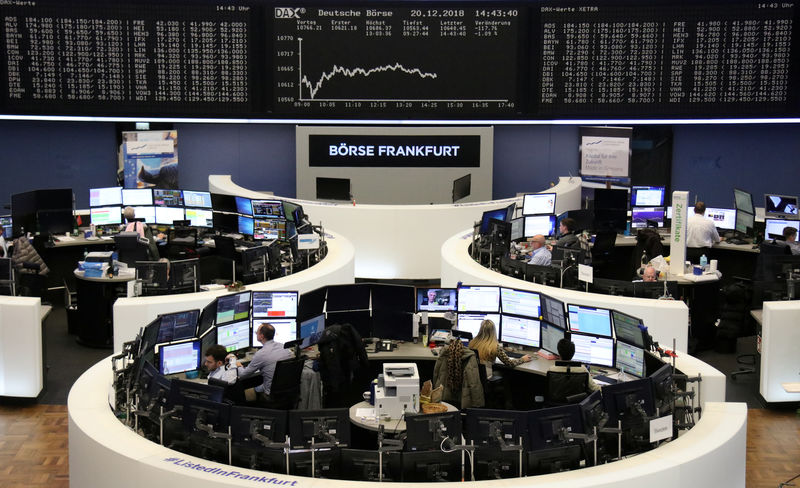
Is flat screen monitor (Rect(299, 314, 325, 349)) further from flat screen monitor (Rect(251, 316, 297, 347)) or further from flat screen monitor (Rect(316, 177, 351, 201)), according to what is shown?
flat screen monitor (Rect(316, 177, 351, 201))

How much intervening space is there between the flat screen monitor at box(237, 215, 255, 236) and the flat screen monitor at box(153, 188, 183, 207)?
925 millimetres

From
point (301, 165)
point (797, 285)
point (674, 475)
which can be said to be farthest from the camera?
point (301, 165)

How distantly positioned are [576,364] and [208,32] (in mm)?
7820

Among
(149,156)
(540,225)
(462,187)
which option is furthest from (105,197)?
(540,225)

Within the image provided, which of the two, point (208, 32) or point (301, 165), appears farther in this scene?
point (301, 165)

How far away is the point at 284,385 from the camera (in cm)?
807

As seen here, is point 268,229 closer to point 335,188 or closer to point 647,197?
point 335,188

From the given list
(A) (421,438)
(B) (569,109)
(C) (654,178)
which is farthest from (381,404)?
(C) (654,178)

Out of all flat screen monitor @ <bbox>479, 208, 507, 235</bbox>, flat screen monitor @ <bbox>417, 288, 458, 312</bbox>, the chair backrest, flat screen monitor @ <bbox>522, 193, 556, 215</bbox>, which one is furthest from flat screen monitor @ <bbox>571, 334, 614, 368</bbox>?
flat screen monitor @ <bbox>522, 193, 556, 215</bbox>

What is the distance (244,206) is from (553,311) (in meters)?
5.85

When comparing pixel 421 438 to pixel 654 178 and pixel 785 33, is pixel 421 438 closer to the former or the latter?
pixel 785 33

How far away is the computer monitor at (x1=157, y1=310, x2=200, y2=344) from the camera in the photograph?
8078 millimetres

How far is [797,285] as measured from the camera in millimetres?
11023

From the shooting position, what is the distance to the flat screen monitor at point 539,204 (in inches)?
543
